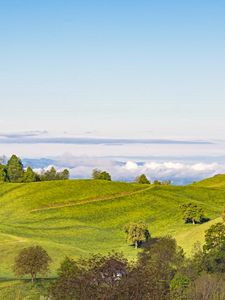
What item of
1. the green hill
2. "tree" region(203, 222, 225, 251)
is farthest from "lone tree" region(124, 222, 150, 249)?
"tree" region(203, 222, 225, 251)

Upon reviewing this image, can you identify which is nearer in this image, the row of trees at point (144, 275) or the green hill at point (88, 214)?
the row of trees at point (144, 275)

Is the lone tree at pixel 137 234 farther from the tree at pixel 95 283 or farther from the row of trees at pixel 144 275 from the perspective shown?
the tree at pixel 95 283

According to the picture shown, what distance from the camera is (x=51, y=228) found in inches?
5576

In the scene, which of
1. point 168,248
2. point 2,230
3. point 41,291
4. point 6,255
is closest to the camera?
point 41,291

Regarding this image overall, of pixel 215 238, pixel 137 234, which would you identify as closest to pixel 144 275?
pixel 215 238

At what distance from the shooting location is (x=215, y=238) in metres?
86.9

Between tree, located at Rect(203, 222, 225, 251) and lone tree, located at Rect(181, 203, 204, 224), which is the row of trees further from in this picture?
lone tree, located at Rect(181, 203, 204, 224)

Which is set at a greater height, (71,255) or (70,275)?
(70,275)

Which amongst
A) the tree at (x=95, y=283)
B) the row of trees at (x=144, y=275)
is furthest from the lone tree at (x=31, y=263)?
the tree at (x=95, y=283)

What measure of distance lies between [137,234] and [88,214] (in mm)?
34984

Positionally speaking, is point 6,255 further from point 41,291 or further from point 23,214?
point 23,214

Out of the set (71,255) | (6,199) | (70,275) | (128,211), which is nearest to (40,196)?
(6,199)

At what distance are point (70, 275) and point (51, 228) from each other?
3770 inches

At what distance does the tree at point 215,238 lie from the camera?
85050 millimetres
